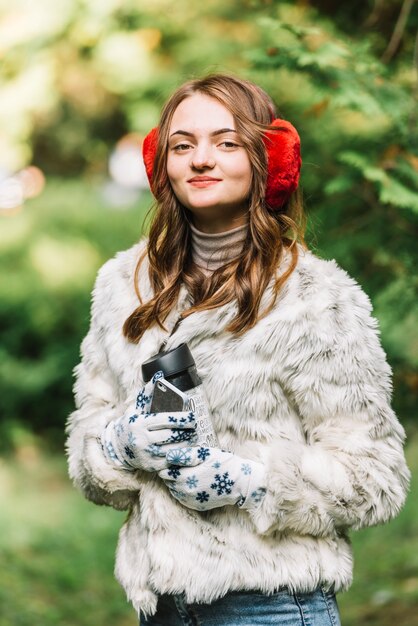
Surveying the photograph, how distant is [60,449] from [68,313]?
53.7 inches

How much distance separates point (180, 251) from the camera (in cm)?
208

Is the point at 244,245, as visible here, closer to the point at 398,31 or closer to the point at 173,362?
the point at 173,362

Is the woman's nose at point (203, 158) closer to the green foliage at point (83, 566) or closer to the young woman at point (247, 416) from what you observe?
the young woman at point (247, 416)

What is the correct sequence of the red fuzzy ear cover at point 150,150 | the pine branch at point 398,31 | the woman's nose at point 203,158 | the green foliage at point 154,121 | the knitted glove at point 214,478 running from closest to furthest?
1. the knitted glove at point 214,478
2. the woman's nose at point 203,158
3. the red fuzzy ear cover at point 150,150
4. the green foliage at point 154,121
5. the pine branch at point 398,31

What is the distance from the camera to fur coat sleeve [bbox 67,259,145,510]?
78.2 inches

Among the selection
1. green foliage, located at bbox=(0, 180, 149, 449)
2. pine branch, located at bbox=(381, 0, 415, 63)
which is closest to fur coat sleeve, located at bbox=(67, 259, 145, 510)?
pine branch, located at bbox=(381, 0, 415, 63)

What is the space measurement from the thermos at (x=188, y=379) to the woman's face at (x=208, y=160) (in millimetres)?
375

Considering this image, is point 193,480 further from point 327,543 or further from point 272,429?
point 327,543

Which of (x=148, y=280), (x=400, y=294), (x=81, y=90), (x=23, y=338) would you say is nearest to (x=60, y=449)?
(x=23, y=338)

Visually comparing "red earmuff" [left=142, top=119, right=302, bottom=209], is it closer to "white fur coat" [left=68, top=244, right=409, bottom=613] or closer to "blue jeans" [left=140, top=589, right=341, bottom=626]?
"white fur coat" [left=68, top=244, right=409, bottom=613]

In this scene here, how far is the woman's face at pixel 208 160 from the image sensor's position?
1919 mm

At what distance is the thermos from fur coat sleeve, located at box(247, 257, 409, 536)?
6.2 inches

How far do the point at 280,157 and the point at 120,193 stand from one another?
23.3 feet

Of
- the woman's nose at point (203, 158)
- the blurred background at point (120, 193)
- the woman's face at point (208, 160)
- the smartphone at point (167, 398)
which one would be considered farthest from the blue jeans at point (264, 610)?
the blurred background at point (120, 193)
